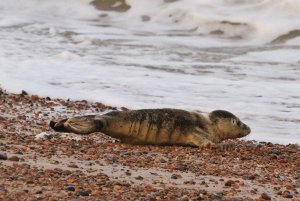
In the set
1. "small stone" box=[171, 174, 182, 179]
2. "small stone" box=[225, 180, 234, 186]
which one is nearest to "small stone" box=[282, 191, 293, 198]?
"small stone" box=[225, 180, 234, 186]

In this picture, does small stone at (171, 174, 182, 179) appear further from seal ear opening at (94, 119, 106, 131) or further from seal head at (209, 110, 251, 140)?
seal head at (209, 110, 251, 140)

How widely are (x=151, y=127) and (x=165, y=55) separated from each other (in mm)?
9430

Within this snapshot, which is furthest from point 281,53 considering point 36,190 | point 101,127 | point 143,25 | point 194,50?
point 36,190

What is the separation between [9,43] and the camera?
55.5 ft

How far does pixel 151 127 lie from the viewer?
7.34m

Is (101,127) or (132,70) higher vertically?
(132,70)

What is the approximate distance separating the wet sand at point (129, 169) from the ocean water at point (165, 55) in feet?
5.30

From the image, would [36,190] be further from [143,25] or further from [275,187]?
[143,25]

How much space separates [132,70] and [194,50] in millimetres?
4594

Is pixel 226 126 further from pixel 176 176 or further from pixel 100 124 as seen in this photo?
pixel 176 176

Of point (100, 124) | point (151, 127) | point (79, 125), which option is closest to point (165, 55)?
point (151, 127)

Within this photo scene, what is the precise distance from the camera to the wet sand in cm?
495

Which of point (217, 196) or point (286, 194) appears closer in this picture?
point (217, 196)

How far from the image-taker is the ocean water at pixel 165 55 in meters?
10.7
